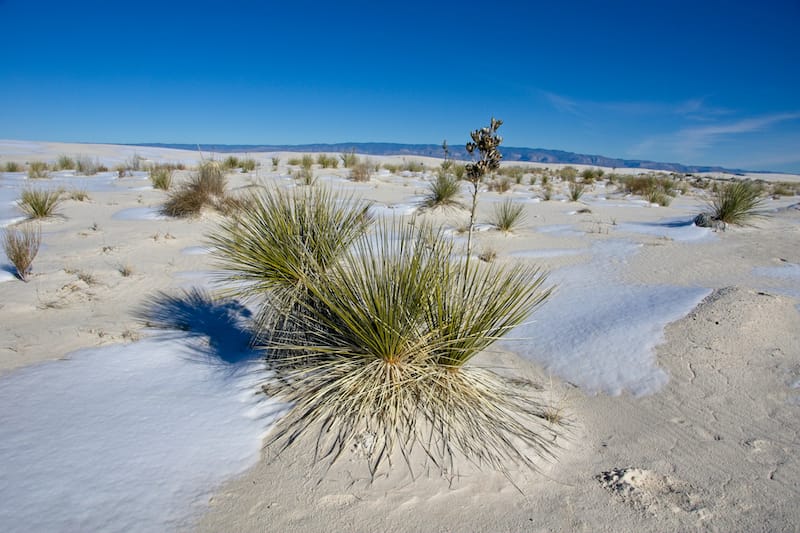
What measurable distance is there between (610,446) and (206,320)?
3194 mm

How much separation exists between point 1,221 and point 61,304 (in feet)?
14.9

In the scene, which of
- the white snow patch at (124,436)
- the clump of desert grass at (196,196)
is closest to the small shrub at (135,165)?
the clump of desert grass at (196,196)

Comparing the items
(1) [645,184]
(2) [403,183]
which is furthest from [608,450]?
(1) [645,184]

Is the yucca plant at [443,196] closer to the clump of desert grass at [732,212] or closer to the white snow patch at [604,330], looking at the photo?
the white snow patch at [604,330]

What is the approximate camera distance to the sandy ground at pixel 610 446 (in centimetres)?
172

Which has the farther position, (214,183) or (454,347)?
(214,183)

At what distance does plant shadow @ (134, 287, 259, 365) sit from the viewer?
3131mm

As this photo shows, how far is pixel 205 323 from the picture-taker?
3684 mm

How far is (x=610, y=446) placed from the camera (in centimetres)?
219

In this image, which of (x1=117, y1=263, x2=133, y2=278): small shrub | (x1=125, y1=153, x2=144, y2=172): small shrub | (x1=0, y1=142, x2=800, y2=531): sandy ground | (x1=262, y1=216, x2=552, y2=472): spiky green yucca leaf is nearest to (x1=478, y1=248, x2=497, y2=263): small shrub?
(x1=0, y1=142, x2=800, y2=531): sandy ground

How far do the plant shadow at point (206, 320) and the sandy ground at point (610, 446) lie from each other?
18 cm

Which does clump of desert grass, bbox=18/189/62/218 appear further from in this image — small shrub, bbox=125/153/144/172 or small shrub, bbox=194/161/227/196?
small shrub, bbox=125/153/144/172

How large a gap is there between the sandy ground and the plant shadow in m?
0.18

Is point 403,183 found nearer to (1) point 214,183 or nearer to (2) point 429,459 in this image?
(1) point 214,183
